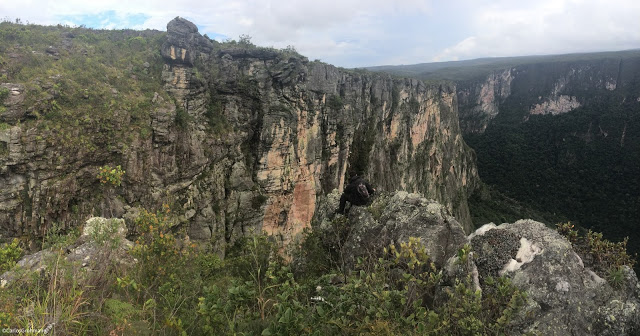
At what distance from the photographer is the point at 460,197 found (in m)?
56.6

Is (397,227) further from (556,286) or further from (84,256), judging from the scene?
(84,256)

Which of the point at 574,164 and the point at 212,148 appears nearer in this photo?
the point at 212,148

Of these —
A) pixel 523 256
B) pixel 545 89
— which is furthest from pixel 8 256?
pixel 545 89

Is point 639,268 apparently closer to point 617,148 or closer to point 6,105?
point 617,148

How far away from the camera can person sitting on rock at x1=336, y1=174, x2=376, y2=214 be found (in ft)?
24.8

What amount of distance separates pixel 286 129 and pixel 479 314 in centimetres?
2110

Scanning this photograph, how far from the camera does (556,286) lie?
13.4ft

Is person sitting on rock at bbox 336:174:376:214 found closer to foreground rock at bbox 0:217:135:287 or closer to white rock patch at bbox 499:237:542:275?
white rock patch at bbox 499:237:542:275

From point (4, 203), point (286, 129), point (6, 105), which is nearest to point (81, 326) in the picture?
point (4, 203)

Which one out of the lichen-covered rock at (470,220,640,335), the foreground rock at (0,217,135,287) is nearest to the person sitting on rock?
the lichen-covered rock at (470,220,640,335)

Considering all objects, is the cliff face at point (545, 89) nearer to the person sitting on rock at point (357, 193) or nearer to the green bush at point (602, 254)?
the person sitting on rock at point (357, 193)

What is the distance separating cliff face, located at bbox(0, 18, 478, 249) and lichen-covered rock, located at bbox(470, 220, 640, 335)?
1664cm

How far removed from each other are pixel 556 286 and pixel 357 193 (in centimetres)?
420

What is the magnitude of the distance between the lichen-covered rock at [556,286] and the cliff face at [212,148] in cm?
1664
